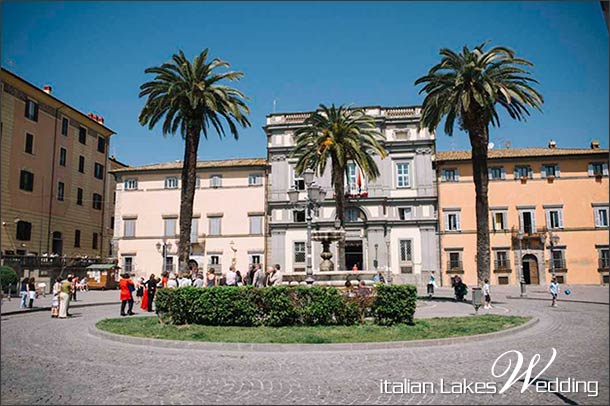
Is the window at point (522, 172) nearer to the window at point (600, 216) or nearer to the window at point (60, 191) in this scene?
the window at point (600, 216)

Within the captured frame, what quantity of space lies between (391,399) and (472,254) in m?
39.8

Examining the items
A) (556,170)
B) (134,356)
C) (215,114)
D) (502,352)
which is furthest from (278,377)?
(556,170)

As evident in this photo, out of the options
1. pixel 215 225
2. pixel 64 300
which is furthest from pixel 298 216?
pixel 64 300

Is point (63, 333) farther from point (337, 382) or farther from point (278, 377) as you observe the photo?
point (337, 382)

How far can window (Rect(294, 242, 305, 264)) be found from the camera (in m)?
45.0

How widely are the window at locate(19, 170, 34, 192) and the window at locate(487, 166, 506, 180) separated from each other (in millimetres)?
37663

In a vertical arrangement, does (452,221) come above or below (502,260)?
above

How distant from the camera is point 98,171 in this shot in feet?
149

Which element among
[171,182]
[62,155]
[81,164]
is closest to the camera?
[62,155]

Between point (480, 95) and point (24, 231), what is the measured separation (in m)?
31.5

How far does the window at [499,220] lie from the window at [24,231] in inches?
1495

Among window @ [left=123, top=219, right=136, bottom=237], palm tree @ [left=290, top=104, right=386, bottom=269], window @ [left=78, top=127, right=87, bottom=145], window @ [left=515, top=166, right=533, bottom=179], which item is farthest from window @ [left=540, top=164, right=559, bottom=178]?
window @ [left=78, top=127, right=87, bottom=145]

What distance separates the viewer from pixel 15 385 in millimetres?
7234

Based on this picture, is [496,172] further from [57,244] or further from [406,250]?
[57,244]
